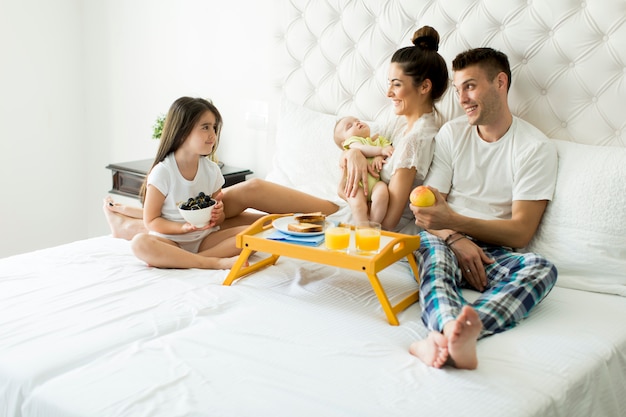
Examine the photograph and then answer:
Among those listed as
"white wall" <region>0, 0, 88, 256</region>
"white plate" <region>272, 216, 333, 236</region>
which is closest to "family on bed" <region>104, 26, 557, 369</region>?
"white plate" <region>272, 216, 333, 236</region>

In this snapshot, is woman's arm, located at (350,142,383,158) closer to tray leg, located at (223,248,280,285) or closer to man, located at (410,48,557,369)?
man, located at (410,48,557,369)

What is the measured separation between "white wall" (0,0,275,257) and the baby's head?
0.61 meters

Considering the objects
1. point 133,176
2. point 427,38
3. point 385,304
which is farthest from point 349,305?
point 133,176

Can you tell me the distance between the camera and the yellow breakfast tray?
193cm

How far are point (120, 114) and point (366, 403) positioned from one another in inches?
121

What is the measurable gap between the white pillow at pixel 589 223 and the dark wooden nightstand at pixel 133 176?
5.45 ft

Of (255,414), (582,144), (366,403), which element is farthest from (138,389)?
(582,144)

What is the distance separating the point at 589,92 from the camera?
2.37 metres

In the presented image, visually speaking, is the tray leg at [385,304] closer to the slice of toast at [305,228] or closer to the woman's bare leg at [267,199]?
the slice of toast at [305,228]

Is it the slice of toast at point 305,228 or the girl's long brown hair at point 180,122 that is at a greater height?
the girl's long brown hair at point 180,122

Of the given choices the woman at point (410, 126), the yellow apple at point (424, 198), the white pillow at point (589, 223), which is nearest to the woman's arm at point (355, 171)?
the woman at point (410, 126)

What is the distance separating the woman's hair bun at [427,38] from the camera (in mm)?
2545

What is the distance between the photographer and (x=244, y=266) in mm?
2289

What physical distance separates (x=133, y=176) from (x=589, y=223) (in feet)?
7.19
